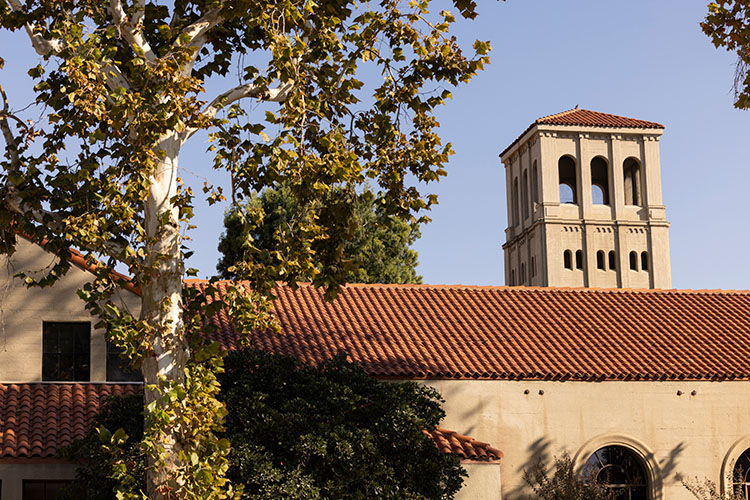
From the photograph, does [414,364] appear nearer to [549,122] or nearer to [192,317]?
[192,317]

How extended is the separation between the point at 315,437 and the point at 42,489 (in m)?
5.88

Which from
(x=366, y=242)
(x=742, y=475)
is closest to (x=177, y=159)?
(x=742, y=475)

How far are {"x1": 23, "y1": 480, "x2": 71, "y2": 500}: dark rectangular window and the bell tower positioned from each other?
37080mm

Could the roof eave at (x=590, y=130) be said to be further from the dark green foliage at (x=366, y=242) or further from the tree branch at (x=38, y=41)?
the tree branch at (x=38, y=41)

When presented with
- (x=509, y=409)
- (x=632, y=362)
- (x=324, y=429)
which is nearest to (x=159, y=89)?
(x=324, y=429)

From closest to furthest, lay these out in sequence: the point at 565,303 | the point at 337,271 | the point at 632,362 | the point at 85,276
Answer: the point at 337,271, the point at 85,276, the point at 632,362, the point at 565,303

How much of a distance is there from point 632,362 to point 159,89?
545 inches

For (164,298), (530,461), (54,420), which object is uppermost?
(164,298)

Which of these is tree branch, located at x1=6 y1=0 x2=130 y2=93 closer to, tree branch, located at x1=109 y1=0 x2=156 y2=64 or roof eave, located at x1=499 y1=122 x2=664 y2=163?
tree branch, located at x1=109 y1=0 x2=156 y2=64

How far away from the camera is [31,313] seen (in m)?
21.2

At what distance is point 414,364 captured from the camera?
2200 centimetres

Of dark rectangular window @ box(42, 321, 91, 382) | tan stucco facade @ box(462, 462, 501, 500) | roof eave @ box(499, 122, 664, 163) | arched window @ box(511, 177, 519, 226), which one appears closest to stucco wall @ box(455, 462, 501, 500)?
tan stucco facade @ box(462, 462, 501, 500)

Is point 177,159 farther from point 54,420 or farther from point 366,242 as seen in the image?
point 366,242

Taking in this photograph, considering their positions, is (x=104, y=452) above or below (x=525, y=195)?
below
